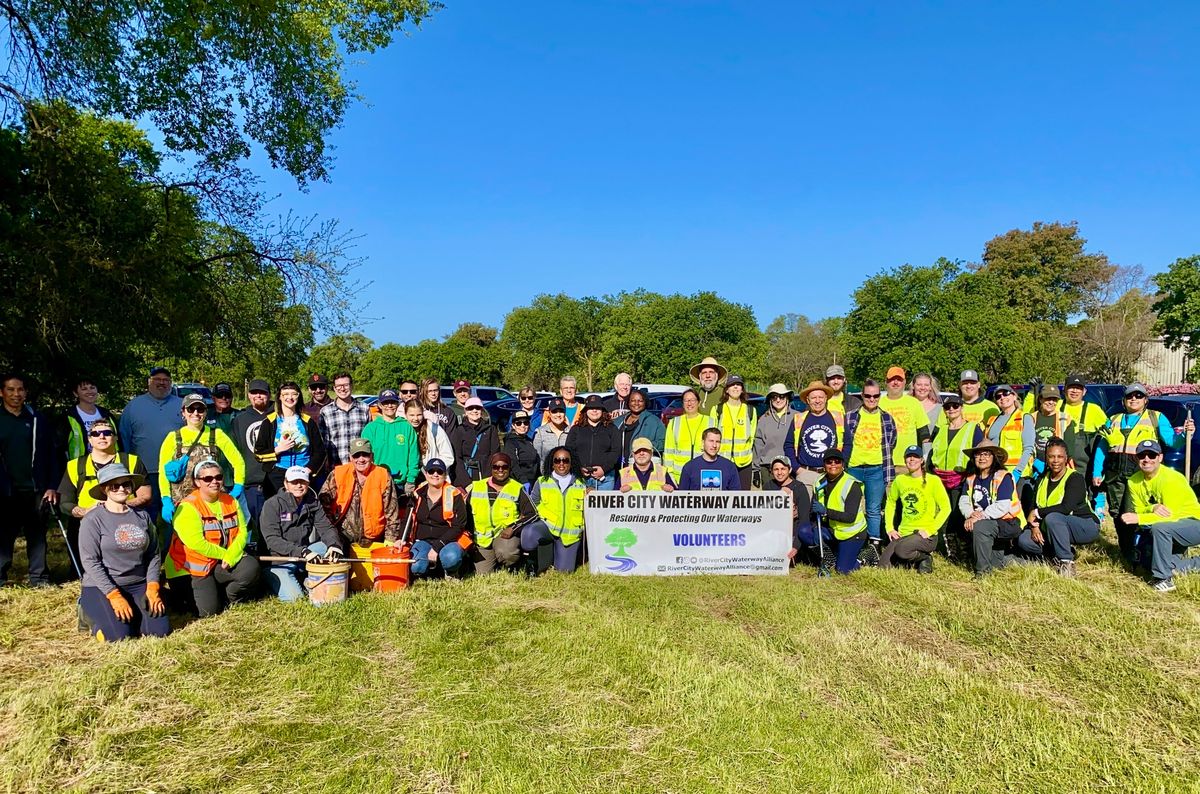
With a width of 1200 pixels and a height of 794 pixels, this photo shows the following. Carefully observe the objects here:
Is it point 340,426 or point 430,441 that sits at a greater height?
point 340,426

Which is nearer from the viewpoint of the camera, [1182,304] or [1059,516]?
[1059,516]

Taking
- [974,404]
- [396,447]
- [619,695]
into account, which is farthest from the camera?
[974,404]

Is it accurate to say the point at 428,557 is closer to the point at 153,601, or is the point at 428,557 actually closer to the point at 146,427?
the point at 153,601

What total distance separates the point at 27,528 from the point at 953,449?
364 inches

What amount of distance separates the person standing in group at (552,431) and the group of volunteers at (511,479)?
3 centimetres

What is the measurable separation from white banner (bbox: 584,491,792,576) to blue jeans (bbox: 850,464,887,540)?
993 millimetres

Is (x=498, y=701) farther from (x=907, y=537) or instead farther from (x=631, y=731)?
(x=907, y=537)

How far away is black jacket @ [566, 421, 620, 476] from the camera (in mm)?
7617

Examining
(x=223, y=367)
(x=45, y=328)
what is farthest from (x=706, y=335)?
(x=45, y=328)

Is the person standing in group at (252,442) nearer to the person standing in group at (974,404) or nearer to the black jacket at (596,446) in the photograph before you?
the black jacket at (596,446)

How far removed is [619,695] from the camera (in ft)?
14.1

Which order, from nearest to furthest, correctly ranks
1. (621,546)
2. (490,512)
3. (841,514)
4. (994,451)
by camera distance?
1. (490,512)
2. (841,514)
3. (621,546)
4. (994,451)

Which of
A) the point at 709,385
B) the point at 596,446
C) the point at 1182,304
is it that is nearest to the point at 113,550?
the point at 596,446

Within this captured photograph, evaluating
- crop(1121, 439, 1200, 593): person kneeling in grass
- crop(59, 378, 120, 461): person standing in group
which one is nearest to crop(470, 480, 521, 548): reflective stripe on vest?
crop(59, 378, 120, 461): person standing in group
